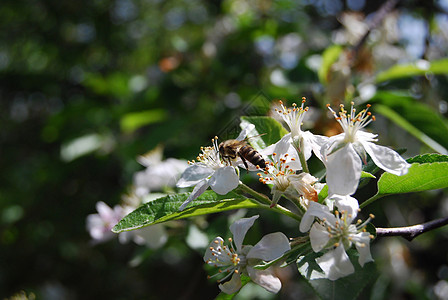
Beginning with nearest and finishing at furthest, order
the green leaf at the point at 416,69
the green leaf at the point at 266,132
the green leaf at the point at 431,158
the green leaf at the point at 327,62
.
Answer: the green leaf at the point at 431,158 < the green leaf at the point at 266,132 < the green leaf at the point at 416,69 < the green leaf at the point at 327,62

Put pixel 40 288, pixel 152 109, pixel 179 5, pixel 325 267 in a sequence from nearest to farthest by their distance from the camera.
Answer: pixel 325 267, pixel 152 109, pixel 40 288, pixel 179 5

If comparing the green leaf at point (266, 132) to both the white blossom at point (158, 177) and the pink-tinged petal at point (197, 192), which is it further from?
the white blossom at point (158, 177)

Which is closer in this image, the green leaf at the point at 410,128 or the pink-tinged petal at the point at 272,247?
the pink-tinged petal at the point at 272,247

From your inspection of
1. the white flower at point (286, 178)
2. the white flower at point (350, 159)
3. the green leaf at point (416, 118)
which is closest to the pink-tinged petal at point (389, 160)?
the white flower at point (350, 159)

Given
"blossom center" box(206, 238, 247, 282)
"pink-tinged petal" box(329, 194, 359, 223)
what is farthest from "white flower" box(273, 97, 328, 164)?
"blossom center" box(206, 238, 247, 282)

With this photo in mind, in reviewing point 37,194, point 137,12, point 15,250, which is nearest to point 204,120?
point 37,194

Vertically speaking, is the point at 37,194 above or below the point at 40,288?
above

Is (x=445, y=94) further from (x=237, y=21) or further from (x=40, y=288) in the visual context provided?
(x=40, y=288)

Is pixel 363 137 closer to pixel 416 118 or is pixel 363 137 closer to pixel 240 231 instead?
pixel 240 231
